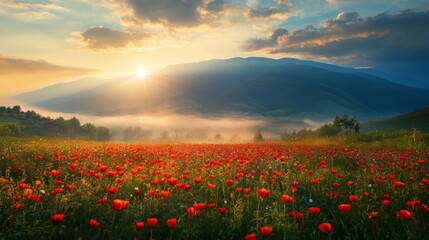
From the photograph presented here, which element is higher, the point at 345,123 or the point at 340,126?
the point at 345,123

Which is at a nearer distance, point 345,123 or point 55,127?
point 345,123

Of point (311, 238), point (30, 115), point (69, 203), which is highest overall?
point (30, 115)

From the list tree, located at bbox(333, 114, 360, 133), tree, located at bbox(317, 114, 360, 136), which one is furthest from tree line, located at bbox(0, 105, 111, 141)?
tree, located at bbox(333, 114, 360, 133)

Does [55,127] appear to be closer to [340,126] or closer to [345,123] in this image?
[340,126]

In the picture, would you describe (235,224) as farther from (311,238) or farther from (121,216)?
(121,216)

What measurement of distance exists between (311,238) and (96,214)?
354cm

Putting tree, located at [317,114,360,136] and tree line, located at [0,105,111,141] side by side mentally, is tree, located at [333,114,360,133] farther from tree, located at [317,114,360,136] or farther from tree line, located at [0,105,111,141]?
tree line, located at [0,105,111,141]

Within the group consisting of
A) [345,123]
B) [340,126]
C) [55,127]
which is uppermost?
→ [55,127]

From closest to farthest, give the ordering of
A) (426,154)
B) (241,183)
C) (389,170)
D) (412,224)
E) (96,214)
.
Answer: (412,224) < (96,214) < (241,183) < (389,170) < (426,154)

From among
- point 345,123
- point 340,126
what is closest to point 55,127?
point 340,126

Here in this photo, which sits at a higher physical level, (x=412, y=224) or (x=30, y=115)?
(x=30, y=115)

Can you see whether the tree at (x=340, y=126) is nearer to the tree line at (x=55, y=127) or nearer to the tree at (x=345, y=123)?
the tree at (x=345, y=123)

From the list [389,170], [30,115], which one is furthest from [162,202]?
[30,115]

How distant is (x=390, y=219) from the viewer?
502 cm
